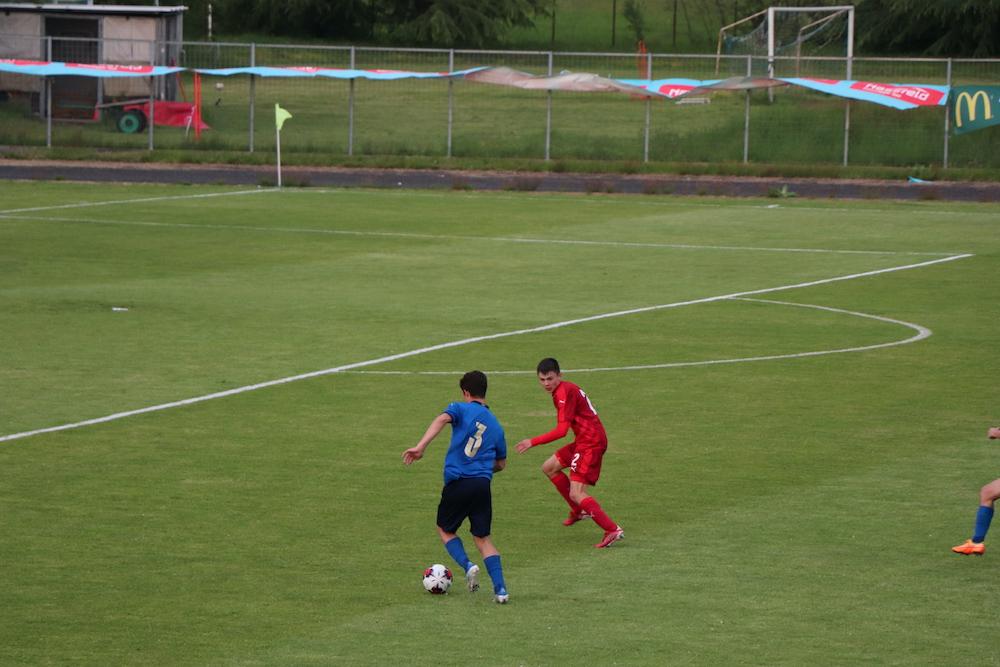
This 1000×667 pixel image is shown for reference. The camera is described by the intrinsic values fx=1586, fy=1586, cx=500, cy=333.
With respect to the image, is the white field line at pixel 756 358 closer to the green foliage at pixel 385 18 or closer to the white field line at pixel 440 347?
the white field line at pixel 440 347

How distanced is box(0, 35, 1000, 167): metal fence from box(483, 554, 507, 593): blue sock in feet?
115

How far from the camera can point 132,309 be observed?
892 inches

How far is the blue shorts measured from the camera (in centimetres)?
1016

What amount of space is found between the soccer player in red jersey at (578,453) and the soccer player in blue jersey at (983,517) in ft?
8.05

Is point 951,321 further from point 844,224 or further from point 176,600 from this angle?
point 176,600

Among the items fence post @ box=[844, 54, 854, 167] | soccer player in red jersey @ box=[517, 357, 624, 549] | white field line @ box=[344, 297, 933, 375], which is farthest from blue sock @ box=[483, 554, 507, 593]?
fence post @ box=[844, 54, 854, 167]

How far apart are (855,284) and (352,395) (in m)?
11.7

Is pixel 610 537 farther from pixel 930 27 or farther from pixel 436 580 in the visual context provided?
pixel 930 27

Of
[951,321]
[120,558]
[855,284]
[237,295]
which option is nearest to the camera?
[120,558]

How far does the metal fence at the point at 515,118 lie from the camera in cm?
4559

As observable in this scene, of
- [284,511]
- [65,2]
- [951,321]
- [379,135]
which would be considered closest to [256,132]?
[379,135]

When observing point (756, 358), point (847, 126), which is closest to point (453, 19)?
point (847, 126)

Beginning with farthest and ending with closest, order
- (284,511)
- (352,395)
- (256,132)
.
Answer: (256,132) < (352,395) < (284,511)

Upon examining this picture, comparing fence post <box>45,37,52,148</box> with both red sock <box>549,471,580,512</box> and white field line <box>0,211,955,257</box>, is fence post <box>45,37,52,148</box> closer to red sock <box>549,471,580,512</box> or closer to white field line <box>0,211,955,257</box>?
white field line <box>0,211,955,257</box>
